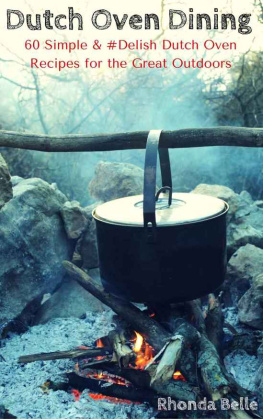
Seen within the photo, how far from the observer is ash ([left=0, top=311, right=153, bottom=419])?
246 centimetres

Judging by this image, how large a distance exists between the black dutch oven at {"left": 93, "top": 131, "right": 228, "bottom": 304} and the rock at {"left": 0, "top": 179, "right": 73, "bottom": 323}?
1.14 metres

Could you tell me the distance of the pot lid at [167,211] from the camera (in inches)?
94.4

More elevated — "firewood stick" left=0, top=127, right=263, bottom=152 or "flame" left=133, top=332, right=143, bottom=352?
"firewood stick" left=0, top=127, right=263, bottom=152

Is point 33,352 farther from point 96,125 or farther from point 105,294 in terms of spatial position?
point 96,125

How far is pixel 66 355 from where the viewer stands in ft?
9.64

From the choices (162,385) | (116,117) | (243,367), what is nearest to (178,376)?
(162,385)

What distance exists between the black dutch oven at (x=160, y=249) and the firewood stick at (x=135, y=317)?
31cm

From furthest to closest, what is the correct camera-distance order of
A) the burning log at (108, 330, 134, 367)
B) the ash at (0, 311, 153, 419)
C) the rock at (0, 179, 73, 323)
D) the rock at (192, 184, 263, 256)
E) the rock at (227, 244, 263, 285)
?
1. the rock at (192, 184, 263, 256)
2. the rock at (227, 244, 263, 285)
3. the rock at (0, 179, 73, 323)
4. the burning log at (108, 330, 134, 367)
5. the ash at (0, 311, 153, 419)

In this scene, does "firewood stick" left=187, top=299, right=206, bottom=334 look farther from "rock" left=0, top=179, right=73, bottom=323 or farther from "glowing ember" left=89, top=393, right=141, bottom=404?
"rock" left=0, top=179, right=73, bottom=323

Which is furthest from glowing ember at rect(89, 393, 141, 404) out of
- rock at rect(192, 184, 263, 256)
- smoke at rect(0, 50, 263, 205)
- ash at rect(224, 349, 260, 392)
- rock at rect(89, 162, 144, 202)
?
smoke at rect(0, 50, 263, 205)

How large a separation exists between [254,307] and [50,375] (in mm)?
1545

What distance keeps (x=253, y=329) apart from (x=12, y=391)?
5.89 ft

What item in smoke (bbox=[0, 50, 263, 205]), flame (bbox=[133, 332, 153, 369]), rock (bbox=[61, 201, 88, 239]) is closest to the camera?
flame (bbox=[133, 332, 153, 369])

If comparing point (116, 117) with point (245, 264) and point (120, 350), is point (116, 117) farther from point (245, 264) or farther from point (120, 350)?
point (120, 350)
